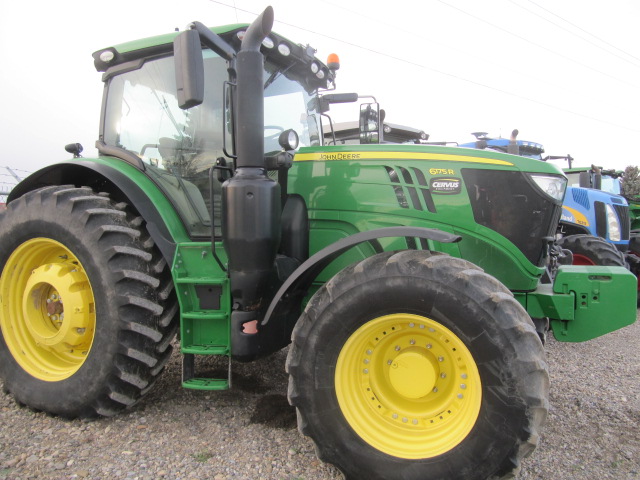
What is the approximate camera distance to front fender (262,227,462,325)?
7.54 ft

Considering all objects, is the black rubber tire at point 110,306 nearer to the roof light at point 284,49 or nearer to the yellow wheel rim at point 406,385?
the yellow wheel rim at point 406,385

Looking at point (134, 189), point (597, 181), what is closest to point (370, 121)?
point (134, 189)

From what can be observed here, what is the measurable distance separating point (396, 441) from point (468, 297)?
0.78 meters

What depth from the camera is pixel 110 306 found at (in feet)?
8.95

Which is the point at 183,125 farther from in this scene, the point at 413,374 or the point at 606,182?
the point at 606,182

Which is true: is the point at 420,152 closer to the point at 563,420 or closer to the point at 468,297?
the point at 468,297

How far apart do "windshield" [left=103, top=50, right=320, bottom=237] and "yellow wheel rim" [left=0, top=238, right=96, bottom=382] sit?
31.3 inches

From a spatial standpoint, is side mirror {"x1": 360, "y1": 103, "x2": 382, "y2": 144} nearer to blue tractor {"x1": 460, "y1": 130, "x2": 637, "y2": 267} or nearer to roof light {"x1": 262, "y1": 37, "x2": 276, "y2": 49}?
roof light {"x1": 262, "y1": 37, "x2": 276, "y2": 49}

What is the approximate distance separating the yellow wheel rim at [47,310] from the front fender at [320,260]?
122cm

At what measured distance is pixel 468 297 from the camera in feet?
6.88

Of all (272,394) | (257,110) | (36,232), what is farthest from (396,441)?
(36,232)

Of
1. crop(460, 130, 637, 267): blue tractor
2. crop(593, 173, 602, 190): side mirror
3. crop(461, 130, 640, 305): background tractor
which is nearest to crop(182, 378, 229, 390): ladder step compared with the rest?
crop(461, 130, 640, 305): background tractor

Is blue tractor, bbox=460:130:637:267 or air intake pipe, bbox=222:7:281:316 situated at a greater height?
air intake pipe, bbox=222:7:281:316

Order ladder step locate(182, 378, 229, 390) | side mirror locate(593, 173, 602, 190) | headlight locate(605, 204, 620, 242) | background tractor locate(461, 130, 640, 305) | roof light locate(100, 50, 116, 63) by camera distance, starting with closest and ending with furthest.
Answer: ladder step locate(182, 378, 229, 390) → roof light locate(100, 50, 116, 63) → background tractor locate(461, 130, 640, 305) → headlight locate(605, 204, 620, 242) → side mirror locate(593, 173, 602, 190)
